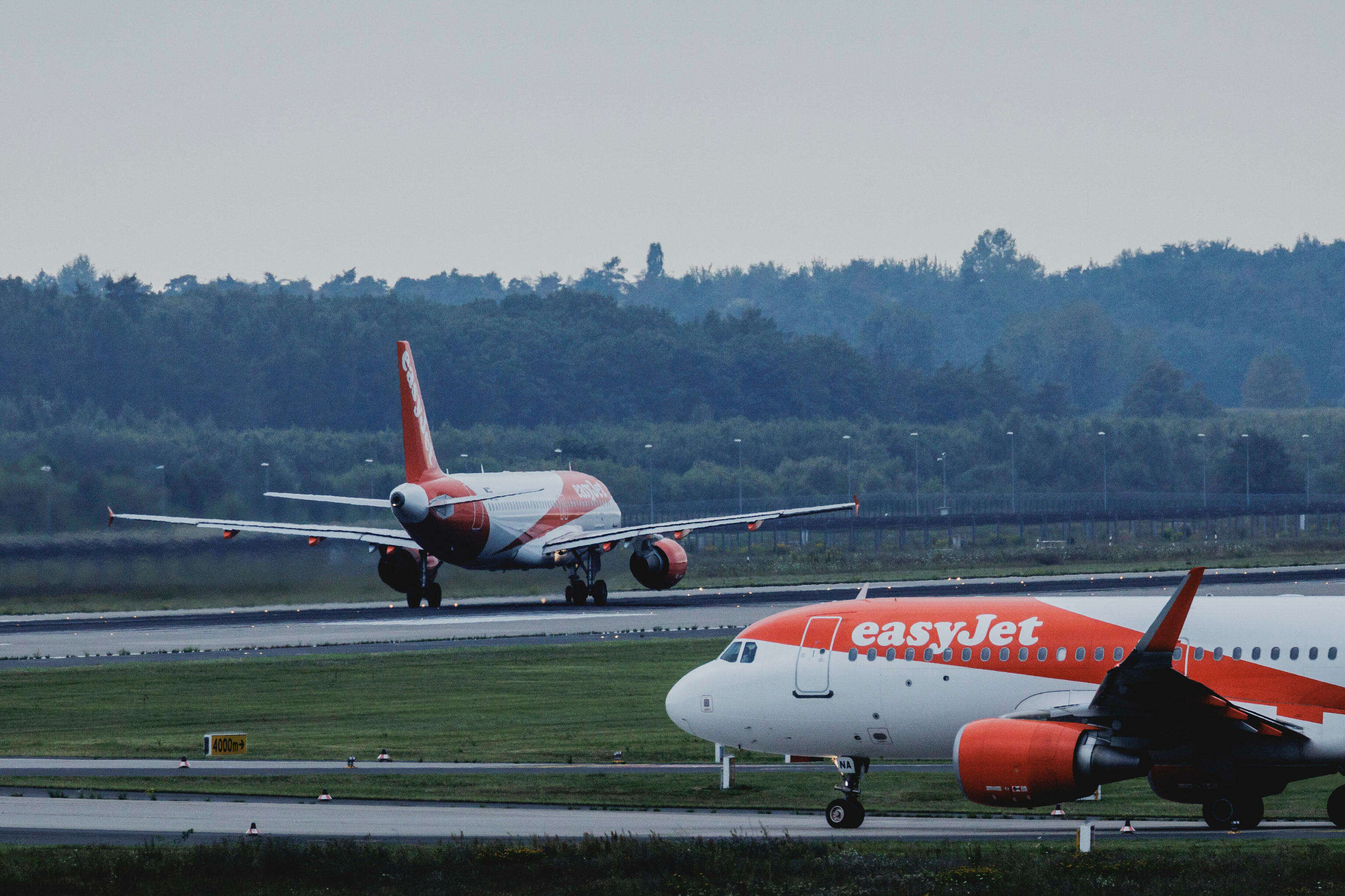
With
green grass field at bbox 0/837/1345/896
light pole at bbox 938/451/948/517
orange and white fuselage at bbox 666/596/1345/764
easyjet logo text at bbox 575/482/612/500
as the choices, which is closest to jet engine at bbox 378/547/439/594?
easyjet logo text at bbox 575/482/612/500

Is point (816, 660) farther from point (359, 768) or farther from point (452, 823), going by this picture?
point (359, 768)

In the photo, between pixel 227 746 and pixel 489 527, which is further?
pixel 489 527

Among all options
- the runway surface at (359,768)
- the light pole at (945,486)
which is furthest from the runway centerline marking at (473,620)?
the light pole at (945,486)

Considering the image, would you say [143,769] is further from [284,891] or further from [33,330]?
[33,330]

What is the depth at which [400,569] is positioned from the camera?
73188mm

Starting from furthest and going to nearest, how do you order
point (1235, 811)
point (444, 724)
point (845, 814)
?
point (444, 724)
point (845, 814)
point (1235, 811)

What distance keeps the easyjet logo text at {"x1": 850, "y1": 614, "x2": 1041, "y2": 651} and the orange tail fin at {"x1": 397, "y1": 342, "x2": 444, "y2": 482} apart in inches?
1715

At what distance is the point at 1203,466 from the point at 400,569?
361 feet

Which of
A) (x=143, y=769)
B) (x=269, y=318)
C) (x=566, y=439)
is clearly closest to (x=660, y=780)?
(x=143, y=769)

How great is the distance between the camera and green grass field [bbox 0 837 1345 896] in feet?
67.6

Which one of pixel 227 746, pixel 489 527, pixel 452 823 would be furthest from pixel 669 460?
pixel 452 823

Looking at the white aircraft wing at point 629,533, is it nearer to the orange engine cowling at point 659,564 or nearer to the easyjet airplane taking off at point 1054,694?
the orange engine cowling at point 659,564

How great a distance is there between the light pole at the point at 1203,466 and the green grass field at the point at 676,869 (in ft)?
411

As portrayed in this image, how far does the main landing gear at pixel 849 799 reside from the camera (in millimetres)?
26797
